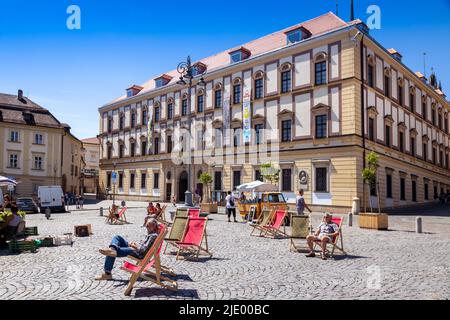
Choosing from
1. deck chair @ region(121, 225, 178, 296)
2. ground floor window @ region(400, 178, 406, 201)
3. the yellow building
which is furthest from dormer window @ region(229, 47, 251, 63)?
deck chair @ region(121, 225, 178, 296)

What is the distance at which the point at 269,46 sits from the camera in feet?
117

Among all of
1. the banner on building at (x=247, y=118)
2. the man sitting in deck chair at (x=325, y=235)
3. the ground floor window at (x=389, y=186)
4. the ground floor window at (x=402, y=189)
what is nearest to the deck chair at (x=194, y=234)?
the man sitting in deck chair at (x=325, y=235)

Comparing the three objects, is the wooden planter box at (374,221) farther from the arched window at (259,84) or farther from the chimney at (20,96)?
the chimney at (20,96)

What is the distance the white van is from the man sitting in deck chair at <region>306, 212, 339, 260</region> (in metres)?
26.5

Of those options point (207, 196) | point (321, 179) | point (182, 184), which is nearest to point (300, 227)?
point (321, 179)

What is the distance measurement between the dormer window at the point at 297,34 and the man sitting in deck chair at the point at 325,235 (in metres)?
24.0

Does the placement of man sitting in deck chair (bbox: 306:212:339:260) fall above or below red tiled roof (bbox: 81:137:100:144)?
below

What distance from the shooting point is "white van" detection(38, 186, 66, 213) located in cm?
3130

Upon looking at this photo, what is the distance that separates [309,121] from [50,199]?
21.5m

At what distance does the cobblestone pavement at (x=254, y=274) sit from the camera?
6.46 metres

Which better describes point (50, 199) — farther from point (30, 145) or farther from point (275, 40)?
point (275, 40)

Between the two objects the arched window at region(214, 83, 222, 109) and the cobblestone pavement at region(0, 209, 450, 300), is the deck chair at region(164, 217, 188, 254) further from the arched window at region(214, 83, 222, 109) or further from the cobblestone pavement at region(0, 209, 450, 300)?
the arched window at region(214, 83, 222, 109)

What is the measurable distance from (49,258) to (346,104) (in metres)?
23.8

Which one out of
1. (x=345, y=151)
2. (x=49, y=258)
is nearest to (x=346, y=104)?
(x=345, y=151)
